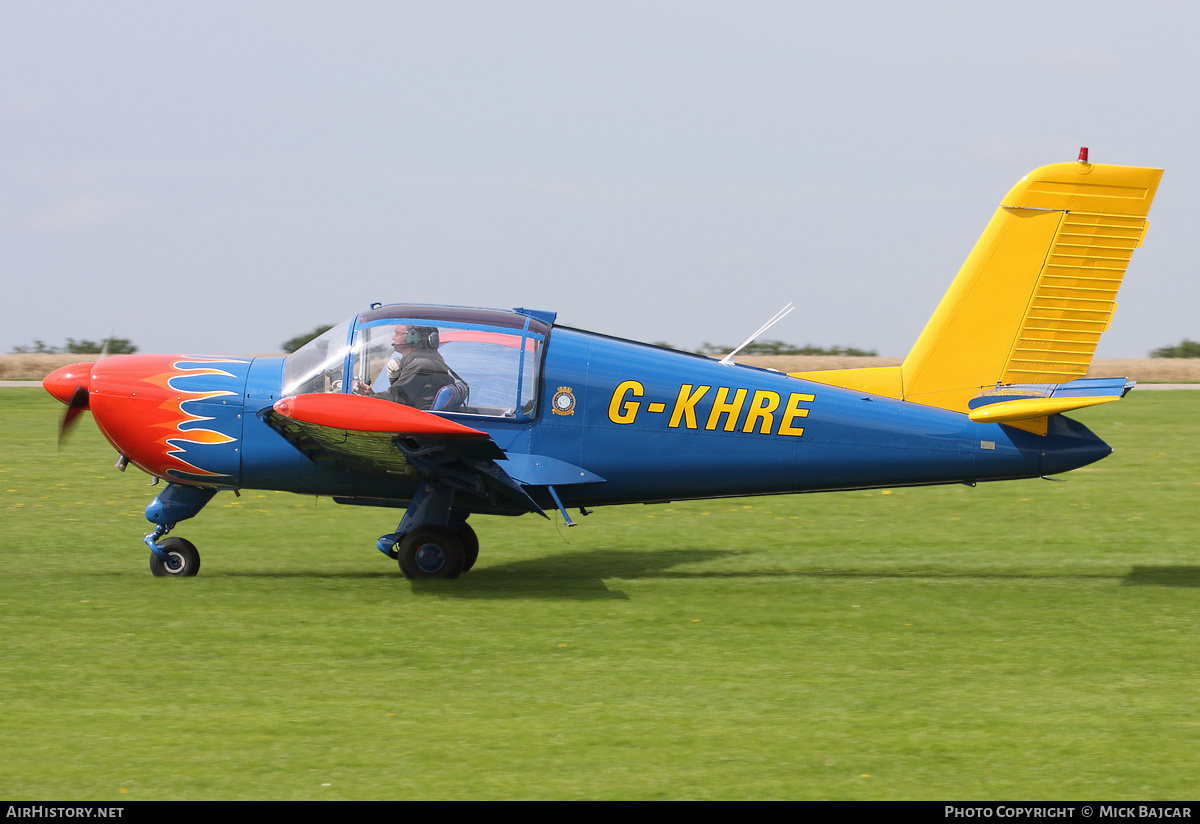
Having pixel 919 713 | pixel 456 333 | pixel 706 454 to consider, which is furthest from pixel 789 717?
pixel 456 333

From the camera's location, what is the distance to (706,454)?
1009cm

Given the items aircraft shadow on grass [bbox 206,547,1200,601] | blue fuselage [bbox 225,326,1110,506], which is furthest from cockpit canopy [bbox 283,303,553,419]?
aircraft shadow on grass [bbox 206,547,1200,601]

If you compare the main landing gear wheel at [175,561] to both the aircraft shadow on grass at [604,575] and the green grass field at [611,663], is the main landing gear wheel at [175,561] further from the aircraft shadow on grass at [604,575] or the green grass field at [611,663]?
the aircraft shadow on grass at [604,575]

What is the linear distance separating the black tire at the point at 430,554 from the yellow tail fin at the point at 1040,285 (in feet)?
13.5

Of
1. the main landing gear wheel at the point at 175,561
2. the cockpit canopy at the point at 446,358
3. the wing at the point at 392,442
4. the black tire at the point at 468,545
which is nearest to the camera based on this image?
the wing at the point at 392,442

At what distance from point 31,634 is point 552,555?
4957 millimetres

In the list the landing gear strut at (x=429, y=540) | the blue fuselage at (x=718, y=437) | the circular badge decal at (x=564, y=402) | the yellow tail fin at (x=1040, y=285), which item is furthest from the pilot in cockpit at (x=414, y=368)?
the yellow tail fin at (x=1040, y=285)

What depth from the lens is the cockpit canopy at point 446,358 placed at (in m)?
9.81

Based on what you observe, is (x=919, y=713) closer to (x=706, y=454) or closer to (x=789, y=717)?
(x=789, y=717)

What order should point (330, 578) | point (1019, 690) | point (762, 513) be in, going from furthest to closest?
point (762, 513)
point (330, 578)
point (1019, 690)

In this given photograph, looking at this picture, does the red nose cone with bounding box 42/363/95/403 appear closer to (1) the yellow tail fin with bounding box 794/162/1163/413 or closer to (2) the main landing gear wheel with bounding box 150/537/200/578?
(2) the main landing gear wheel with bounding box 150/537/200/578

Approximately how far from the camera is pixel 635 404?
→ 33.0ft

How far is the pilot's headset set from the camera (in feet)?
32.2

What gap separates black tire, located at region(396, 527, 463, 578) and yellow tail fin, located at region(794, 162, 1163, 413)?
13.5 ft
